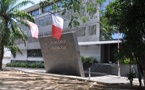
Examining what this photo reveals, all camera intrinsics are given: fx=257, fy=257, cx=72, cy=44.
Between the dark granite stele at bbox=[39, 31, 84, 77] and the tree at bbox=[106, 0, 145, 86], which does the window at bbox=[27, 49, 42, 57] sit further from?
the tree at bbox=[106, 0, 145, 86]

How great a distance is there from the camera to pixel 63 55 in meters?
27.6

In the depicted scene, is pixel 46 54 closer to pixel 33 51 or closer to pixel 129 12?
pixel 129 12

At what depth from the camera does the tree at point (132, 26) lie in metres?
13.2

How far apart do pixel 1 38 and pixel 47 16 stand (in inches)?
643

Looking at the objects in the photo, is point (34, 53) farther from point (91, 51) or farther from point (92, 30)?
point (92, 30)

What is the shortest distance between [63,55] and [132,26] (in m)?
14.8

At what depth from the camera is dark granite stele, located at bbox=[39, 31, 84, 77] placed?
25.6 metres

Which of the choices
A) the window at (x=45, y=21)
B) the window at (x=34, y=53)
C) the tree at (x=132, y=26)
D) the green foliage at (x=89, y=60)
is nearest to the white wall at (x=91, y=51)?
the green foliage at (x=89, y=60)

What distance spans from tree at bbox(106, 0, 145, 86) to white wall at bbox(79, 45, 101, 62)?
2127 centimetres

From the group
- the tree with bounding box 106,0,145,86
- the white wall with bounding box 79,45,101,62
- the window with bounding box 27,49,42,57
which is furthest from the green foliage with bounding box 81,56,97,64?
the tree with bounding box 106,0,145,86

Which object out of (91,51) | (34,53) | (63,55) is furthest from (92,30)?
(34,53)

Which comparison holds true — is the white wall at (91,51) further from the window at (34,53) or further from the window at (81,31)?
the window at (34,53)

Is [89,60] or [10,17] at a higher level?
[10,17]

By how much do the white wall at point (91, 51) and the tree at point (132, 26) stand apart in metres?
21.3
